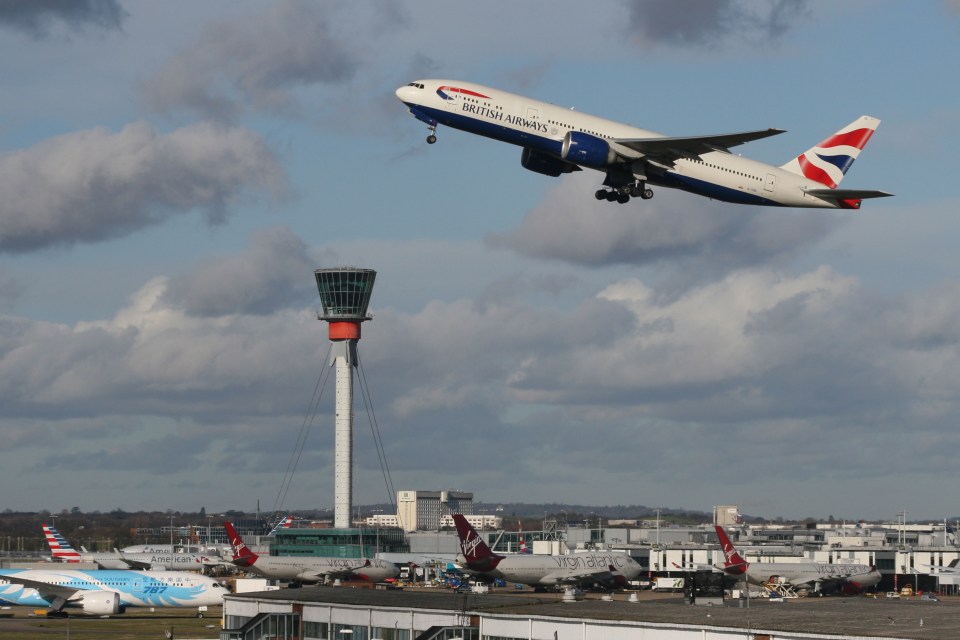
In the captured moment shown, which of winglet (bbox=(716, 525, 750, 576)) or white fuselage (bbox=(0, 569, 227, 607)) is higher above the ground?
winglet (bbox=(716, 525, 750, 576))

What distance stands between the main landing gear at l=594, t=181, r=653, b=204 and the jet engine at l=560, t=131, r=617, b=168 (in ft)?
11.3

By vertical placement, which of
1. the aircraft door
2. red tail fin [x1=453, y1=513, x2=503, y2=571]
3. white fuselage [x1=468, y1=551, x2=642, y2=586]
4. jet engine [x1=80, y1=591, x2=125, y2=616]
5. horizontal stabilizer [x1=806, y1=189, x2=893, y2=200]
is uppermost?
the aircraft door

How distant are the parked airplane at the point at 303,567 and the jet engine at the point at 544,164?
83.4 metres

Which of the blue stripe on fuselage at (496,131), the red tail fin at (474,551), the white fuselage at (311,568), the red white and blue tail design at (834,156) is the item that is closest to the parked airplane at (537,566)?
the red tail fin at (474,551)

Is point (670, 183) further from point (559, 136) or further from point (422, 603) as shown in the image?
point (422, 603)

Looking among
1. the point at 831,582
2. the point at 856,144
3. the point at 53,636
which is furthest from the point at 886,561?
the point at 53,636

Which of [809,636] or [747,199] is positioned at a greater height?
[747,199]

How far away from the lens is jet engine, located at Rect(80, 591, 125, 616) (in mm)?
127125

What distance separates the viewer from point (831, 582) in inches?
6280

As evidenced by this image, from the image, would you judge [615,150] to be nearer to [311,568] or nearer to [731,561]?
[731,561]

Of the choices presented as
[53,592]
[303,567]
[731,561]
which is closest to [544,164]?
[53,592]

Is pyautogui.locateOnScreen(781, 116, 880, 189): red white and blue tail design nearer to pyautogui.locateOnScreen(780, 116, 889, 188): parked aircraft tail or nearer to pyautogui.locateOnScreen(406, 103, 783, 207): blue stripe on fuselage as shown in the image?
pyautogui.locateOnScreen(780, 116, 889, 188): parked aircraft tail

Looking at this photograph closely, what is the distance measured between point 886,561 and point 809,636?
146 meters

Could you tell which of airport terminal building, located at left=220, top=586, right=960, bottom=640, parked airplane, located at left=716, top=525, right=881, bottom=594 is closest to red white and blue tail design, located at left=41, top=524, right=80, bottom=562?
parked airplane, located at left=716, top=525, right=881, bottom=594
